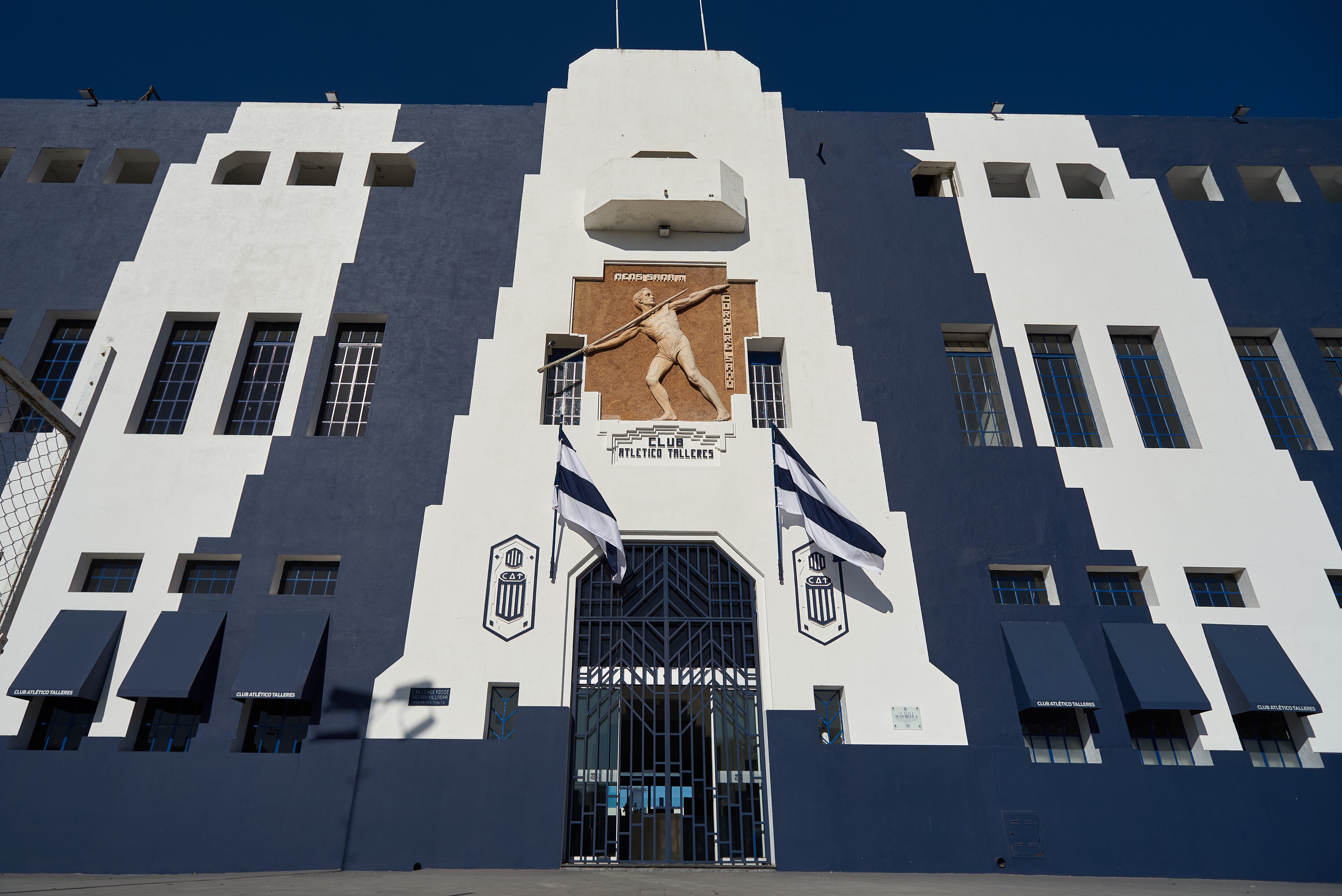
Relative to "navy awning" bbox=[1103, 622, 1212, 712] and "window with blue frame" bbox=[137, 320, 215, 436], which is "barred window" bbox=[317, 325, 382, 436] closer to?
"window with blue frame" bbox=[137, 320, 215, 436]

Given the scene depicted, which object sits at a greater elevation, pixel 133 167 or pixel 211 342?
pixel 133 167

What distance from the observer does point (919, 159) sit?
19.1 metres

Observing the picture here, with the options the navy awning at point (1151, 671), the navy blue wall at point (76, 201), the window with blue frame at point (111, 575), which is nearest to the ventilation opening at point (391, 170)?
the navy blue wall at point (76, 201)

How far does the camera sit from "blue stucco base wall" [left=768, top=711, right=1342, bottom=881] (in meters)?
12.9

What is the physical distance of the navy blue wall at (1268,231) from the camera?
17.2m

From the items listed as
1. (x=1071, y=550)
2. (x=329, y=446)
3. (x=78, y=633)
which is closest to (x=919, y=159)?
(x=1071, y=550)

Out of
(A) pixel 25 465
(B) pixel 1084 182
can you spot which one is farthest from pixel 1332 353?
(A) pixel 25 465

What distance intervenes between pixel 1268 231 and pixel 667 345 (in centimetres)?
1363

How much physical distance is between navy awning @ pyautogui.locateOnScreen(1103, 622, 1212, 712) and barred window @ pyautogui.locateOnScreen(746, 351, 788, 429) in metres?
6.88

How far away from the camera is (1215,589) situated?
15.3m

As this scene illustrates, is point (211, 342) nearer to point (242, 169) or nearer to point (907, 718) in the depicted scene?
point (242, 169)

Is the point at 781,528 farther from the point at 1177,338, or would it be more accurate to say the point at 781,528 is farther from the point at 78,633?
the point at 78,633

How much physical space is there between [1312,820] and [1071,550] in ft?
17.4

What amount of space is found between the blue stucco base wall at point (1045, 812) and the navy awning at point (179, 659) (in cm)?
917
